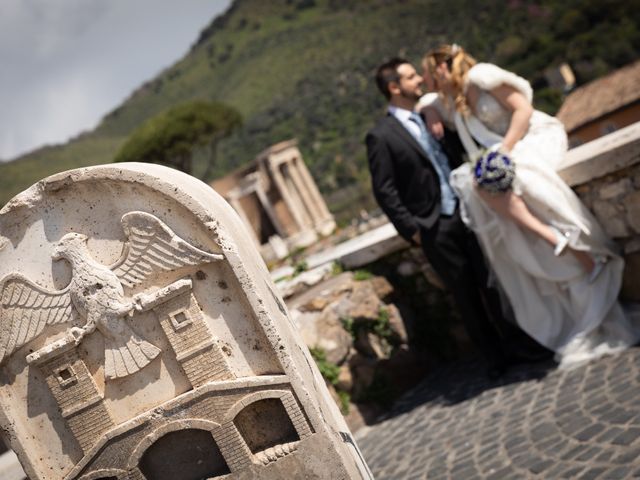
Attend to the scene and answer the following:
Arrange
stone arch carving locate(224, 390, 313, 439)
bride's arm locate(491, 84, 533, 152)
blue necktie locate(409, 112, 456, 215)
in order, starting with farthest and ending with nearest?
blue necktie locate(409, 112, 456, 215), bride's arm locate(491, 84, 533, 152), stone arch carving locate(224, 390, 313, 439)

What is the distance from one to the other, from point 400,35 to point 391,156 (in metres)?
43.2

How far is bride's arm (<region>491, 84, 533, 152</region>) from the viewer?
508cm

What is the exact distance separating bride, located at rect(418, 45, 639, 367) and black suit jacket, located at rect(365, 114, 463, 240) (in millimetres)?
223

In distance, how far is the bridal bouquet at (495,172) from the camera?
189 inches

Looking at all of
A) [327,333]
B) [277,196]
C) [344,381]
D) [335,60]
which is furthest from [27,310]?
[335,60]

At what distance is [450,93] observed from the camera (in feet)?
17.8

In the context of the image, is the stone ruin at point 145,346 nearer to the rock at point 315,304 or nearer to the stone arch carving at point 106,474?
the stone arch carving at point 106,474

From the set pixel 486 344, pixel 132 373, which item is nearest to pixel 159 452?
pixel 132 373

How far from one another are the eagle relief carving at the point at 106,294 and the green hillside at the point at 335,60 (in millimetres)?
29555

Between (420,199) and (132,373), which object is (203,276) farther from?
(420,199)

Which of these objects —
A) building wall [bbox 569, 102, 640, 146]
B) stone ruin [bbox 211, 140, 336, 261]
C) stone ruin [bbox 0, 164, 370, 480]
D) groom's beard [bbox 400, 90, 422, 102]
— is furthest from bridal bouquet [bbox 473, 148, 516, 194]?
stone ruin [bbox 211, 140, 336, 261]

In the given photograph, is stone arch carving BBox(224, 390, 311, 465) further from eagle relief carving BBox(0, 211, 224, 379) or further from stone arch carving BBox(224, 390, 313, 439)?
eagle relief carving BBox(0, 211, 224, 379)

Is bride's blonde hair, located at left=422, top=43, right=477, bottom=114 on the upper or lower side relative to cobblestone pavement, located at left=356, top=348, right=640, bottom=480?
upper

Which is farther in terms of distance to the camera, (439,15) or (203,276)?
(439,15)
